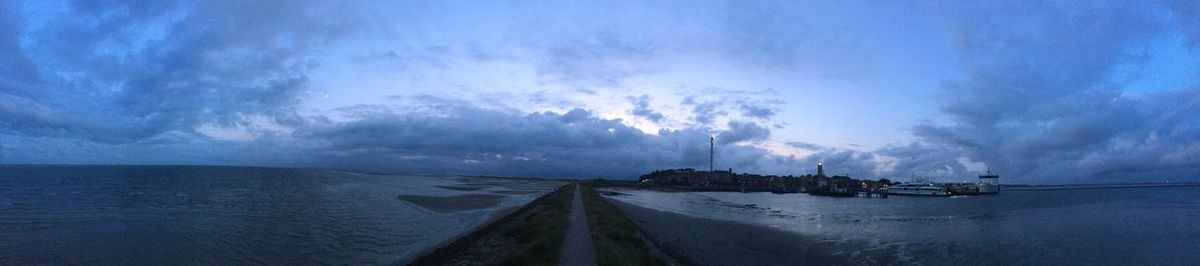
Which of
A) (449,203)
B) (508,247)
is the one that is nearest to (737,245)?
(508,247)

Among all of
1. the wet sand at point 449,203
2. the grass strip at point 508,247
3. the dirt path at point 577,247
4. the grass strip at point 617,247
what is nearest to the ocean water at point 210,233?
the grass strip at point 508,247

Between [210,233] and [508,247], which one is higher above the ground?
[508,247]

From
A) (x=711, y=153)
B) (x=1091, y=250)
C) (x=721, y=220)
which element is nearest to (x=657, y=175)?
(x=711, y=153)

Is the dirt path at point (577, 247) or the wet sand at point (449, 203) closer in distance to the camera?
the dirt path at point (577, 247)

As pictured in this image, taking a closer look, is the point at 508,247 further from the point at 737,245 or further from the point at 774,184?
the point at 774,184

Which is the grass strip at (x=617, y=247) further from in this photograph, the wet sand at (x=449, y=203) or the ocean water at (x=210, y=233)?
the wet sand at (x=449, y=203)

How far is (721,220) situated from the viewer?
129ft

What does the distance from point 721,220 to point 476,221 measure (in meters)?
17.4

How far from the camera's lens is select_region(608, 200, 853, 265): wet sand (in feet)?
70.5

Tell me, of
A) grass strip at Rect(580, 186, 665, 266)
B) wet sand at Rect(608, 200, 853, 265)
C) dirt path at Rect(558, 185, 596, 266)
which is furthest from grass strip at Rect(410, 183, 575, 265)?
wet sand at Rect(608, 200, 853, 265)

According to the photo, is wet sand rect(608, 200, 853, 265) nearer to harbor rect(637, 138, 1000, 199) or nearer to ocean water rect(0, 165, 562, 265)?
ocean water rect(0, 165, 562, 265)

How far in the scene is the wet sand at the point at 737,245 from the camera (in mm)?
21500

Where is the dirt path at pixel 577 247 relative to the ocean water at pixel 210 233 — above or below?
above

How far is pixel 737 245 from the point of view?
25.5 metres
